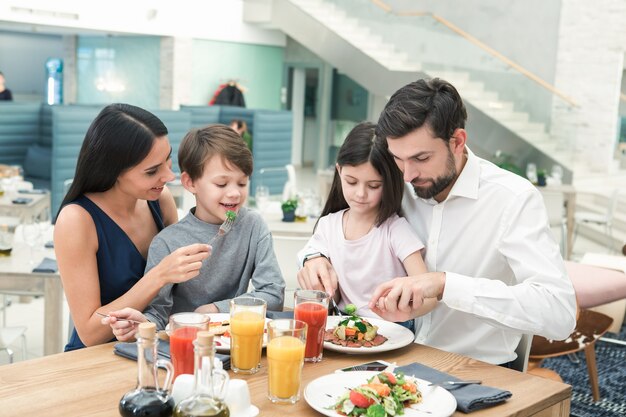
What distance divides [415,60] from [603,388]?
28.4ft

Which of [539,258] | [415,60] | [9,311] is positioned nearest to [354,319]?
[539,258]

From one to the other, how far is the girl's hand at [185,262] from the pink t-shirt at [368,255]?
21.9 inches

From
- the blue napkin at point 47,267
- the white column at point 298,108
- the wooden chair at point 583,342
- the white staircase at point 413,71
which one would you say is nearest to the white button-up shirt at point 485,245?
the wooden chair at point 583,342

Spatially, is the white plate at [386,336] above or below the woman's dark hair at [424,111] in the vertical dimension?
below

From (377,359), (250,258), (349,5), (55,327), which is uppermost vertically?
(349,5)

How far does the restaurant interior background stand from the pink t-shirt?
553 cm

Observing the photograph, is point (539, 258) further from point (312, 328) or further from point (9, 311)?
point (9, 311)

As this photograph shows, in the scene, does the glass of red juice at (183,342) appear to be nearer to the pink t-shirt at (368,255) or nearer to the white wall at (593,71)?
the pink t-shirt at (368,255)

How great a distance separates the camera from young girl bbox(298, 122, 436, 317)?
2.29 metres

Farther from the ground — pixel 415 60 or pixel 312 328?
pixel 415 60

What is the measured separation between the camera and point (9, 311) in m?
5.58

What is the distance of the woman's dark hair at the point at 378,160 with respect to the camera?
89.7 inches

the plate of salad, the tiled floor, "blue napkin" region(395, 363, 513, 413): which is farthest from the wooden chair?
the tiled floor

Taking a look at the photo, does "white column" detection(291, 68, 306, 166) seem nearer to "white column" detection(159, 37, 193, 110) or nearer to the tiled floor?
"white column" detection(159, 37, 193, 110)
